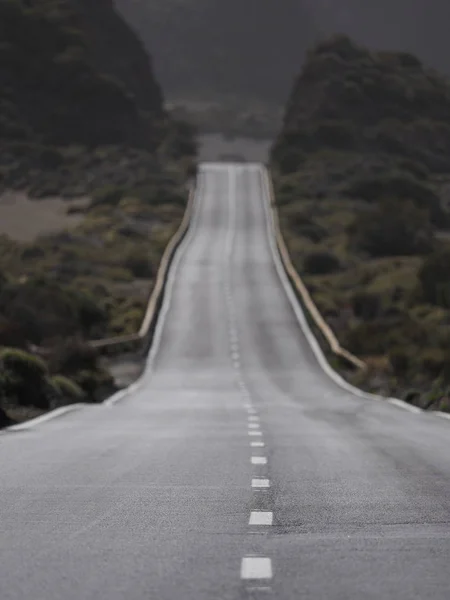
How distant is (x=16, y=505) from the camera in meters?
12.4

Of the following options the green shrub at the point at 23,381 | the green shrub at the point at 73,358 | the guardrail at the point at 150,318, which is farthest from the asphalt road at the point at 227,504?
the guardrail at the point at 150,318

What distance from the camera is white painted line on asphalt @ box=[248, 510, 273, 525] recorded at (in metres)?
11.4

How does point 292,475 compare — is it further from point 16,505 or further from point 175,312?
point 175,312

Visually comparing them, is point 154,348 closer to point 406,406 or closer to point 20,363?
point 406,406

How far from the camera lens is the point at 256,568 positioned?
9.13m

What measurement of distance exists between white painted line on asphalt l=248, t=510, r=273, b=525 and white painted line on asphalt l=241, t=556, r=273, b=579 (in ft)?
5.88

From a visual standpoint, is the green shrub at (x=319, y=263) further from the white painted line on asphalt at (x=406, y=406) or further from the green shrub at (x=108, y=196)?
the white painted line on asphalt at (x=406, y=406)

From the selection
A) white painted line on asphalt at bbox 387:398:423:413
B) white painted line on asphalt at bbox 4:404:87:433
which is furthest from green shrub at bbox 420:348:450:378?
white painted line on asphalt at bbox 4:404:87:433

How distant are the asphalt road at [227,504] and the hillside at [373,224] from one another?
11671mm

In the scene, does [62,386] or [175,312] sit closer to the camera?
[62,386]

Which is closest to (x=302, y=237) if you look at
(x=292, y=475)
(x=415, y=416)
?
(x=415, y=416)

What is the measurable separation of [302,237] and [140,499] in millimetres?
109980

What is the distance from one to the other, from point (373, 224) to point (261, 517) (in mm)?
105412

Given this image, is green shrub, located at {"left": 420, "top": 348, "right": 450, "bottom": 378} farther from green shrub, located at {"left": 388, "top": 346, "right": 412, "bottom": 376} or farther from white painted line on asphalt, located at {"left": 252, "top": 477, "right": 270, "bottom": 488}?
white painted line on asphalt, located at {"left": 252, "top": 477, "right": 270, "bottom": 488}
